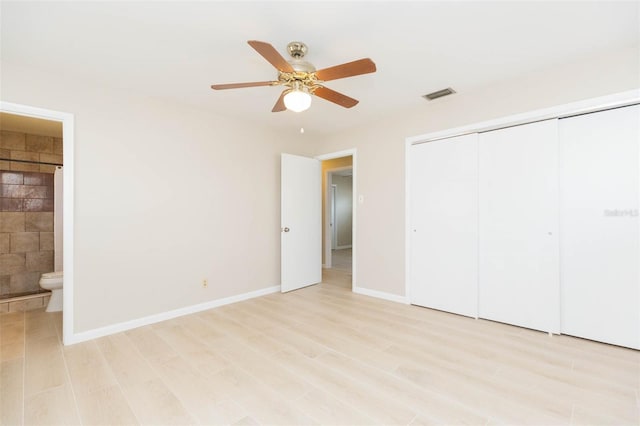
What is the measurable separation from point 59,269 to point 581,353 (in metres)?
5.89

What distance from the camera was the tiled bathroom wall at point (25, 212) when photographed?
12.6 feet

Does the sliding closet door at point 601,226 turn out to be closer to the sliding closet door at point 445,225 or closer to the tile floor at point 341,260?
the sliding closet door at point 445,225

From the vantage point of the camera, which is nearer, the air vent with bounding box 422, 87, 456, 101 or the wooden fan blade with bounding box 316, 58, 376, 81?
the wooden fan blade with bounding box 316, 58, 376, 81

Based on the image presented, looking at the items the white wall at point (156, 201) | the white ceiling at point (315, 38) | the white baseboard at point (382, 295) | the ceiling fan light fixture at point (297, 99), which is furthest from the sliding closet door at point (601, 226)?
the white wall at point (156, 201)

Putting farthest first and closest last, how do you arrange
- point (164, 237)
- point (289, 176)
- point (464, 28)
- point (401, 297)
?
point (289, 176) < point (401, 297) < point (164, 237) < point (464, 28)

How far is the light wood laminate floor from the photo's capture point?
1672 mm

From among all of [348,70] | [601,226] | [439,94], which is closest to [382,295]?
[601,226]

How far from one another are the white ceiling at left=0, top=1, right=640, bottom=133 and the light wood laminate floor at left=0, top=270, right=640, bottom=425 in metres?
2.41

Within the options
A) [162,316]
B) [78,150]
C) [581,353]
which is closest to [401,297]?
[581,353]

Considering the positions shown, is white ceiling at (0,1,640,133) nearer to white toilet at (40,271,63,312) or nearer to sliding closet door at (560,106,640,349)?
sliding closet door at (560,106,640,349)

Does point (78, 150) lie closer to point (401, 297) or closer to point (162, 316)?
point (162, 316)

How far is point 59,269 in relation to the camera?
3.96 m

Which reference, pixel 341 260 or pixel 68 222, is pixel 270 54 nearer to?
pixel 68 222

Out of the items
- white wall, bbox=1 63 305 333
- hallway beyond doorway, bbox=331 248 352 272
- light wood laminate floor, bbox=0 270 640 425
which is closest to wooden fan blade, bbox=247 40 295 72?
white wall, bbox=1 63 305 333
